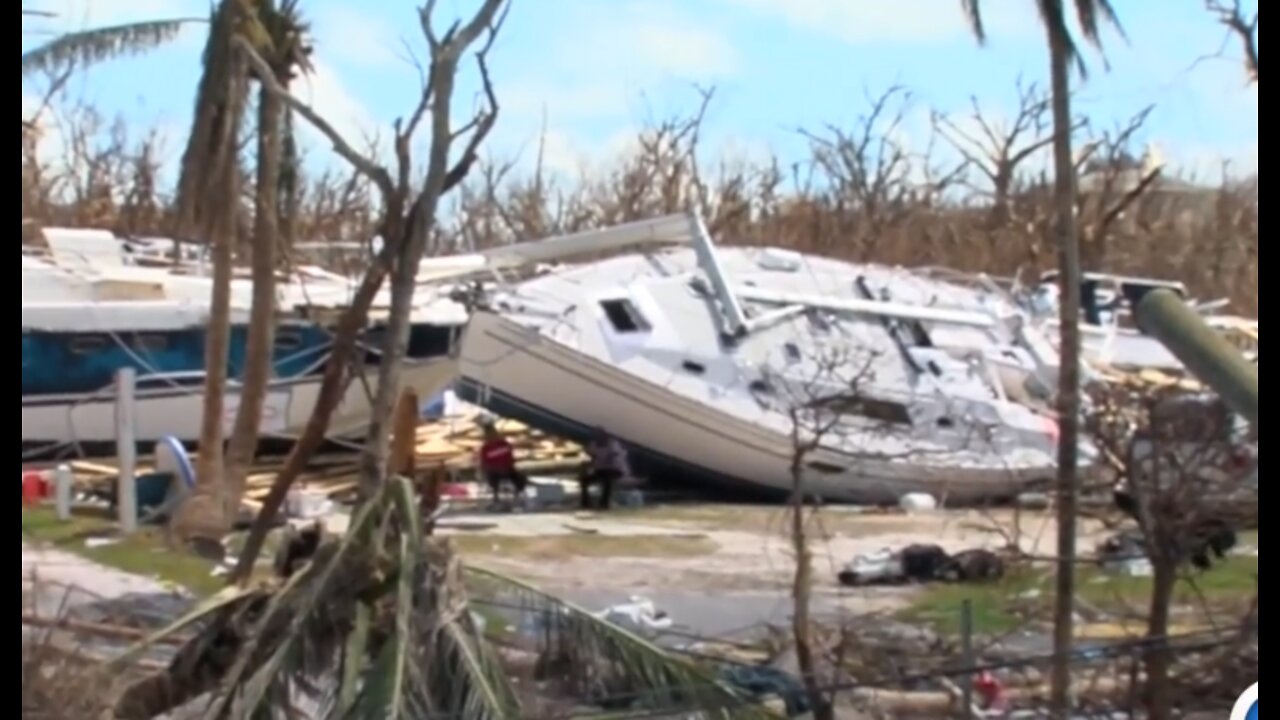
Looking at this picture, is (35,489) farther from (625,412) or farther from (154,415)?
(625,412)

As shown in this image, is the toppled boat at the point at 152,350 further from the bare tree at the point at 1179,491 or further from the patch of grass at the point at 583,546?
the bare tree at the point at 1179,491

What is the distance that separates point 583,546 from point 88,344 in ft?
35.9

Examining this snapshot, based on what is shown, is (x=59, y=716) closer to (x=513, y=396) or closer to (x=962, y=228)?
(x=513, y=396)

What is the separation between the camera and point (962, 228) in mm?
56000

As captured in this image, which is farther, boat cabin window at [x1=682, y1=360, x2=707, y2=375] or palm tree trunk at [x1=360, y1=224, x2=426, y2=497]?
boat cabin window at [x1=682, y1=360, x2=707, y2=375]

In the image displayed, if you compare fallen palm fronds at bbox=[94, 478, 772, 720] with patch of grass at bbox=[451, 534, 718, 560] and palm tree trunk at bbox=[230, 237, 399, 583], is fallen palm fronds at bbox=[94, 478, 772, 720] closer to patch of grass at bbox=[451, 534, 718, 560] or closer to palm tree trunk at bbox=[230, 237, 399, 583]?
palm tree trunk at bbox=[230, 237, 399, 583]

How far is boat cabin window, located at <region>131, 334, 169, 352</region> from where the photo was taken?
29.8 metres

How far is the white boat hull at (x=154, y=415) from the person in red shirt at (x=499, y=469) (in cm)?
288

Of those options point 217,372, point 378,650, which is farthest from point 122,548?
point 378,650

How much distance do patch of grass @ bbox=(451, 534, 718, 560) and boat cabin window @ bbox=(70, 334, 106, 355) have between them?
32.2 feet

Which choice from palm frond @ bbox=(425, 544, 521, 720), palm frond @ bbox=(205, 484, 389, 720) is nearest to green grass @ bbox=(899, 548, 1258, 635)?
palm frond @ bbox=(425, 544, 521, 720)
